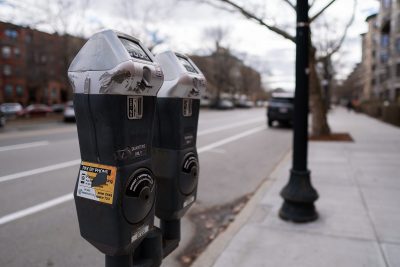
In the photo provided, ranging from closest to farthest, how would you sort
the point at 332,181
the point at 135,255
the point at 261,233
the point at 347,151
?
the point at 135,255
the point at 261,233
the point at 332,181
the point at 347,151

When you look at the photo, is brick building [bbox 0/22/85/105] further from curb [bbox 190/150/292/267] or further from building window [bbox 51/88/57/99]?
curb [bbox 190/150/292/267]

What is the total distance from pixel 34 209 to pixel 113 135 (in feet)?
11.5

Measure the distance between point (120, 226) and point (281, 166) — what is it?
618 cm

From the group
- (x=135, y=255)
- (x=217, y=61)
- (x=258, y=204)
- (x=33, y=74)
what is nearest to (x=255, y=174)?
(x=258, y=204)

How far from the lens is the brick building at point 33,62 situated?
88.3 ft

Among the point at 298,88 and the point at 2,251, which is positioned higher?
the point at 298,88

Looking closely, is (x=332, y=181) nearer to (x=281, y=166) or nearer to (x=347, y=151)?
(x=281, y=166)

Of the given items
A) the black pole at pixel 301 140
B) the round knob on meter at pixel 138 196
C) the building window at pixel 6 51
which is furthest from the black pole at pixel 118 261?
the building window at pixel 6 51

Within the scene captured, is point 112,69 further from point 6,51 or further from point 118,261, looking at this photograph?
point 6,51

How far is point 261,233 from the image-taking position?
12.5 ft

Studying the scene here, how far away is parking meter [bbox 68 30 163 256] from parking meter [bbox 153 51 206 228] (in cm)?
32

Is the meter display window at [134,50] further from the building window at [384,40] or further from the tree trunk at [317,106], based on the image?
the building window at [384,40]

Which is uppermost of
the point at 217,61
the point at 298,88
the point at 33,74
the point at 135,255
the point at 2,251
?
the point at 217,61

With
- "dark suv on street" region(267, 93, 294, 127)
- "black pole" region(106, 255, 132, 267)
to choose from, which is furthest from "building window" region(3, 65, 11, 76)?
"black pole" region(106, 255, 132, 267)
